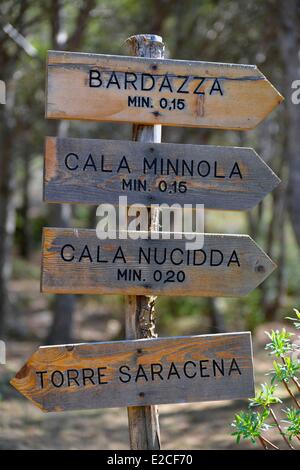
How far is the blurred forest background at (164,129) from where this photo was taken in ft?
33.9

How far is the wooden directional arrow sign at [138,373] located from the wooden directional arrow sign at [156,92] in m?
1.17

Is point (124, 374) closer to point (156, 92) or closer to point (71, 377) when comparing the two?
point (71, 377)

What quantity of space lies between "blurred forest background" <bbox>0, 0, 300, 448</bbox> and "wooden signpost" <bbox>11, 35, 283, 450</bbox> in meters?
4.63

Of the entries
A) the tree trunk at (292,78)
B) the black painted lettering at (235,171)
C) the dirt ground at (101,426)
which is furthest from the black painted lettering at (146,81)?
the tree trunk at (292,78)

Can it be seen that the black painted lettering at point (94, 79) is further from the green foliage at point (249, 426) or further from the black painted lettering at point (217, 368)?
the green foliage at point (249, 426)

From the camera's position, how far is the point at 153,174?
3492mm

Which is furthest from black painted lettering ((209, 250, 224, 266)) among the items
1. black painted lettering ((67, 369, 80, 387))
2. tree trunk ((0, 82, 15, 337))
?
tree trunk ((0, 82, 15, 337))

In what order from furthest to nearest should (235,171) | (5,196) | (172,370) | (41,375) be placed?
(5,196)
(235,171)
(172,370)
(41,375)

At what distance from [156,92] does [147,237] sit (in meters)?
0.76

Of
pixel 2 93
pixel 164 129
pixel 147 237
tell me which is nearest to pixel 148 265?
pixel 147 237

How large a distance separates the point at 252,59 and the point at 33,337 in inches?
284

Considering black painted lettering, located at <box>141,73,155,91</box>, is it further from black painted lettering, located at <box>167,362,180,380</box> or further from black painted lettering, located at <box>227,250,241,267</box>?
black painted lettering, located at <box>167,362,180,380</box>

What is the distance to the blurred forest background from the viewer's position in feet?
33.9

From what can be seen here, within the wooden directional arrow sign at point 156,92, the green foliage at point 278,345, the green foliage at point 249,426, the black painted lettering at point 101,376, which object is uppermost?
the wooden directional arrow sign at point 156,92
